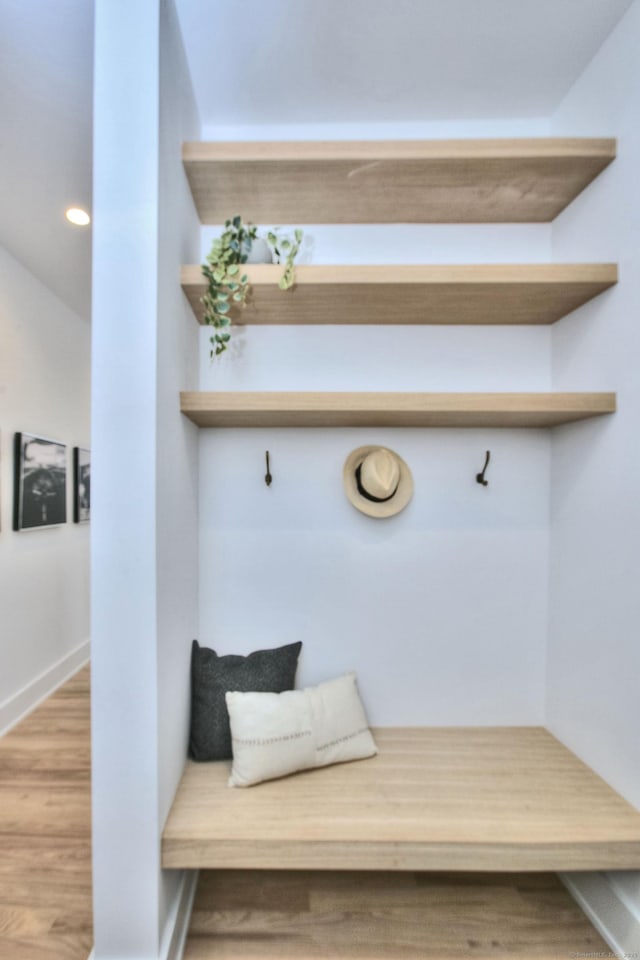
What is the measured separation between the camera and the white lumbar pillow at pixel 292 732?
4.04ft

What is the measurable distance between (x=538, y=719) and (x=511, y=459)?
96 centimetres

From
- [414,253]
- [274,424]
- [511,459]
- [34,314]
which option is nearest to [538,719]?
[511,459]

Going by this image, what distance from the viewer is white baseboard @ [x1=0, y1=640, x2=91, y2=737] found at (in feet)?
7.65

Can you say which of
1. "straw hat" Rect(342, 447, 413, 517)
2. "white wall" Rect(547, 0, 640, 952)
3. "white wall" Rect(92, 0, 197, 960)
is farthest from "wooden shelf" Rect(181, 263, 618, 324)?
"straw hat" Rect(342, 447, 413, 517)

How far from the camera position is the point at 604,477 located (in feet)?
4.18

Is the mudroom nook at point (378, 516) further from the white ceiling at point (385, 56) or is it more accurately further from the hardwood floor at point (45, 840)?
the hardwood floor at point (45, 840)

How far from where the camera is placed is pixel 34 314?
2721 millimetres

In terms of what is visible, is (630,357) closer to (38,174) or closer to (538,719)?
(538,719)

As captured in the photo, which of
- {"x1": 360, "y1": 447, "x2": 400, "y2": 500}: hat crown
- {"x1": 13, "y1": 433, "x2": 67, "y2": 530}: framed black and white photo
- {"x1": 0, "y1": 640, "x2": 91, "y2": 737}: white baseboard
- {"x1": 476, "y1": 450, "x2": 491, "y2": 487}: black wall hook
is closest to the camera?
{"x1": 360, "y1": 447, "x2": 400, "y2": 500}: hat crown

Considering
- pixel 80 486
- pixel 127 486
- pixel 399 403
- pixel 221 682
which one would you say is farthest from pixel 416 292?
pixel 80 486

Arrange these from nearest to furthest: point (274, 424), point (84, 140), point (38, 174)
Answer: point (274, 424) < point (84, 140) < point (38, 174)

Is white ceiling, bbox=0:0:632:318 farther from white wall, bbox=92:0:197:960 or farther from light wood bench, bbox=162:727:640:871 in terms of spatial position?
light wood bench, bbox=162:727:640:871

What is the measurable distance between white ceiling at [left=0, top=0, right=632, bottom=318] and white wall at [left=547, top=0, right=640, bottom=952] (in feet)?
0.66

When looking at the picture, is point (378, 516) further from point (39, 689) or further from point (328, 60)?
point (39, 689)
